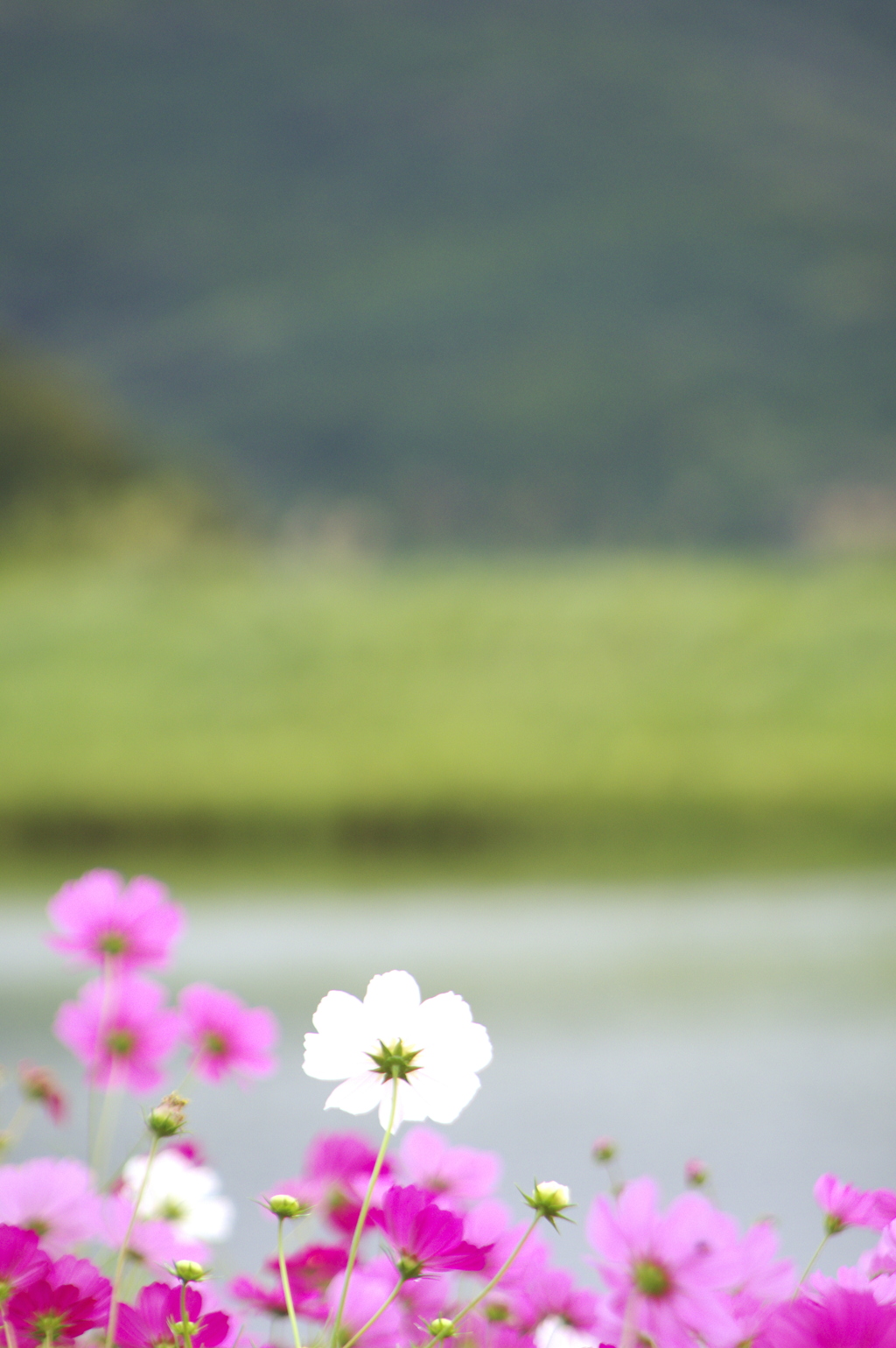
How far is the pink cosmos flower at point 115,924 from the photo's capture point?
0.20 metres

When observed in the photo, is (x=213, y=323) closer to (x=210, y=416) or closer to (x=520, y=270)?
(x=210, y=416)

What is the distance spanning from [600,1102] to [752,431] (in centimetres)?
185

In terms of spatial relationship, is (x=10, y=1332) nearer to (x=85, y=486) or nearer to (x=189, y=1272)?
(x=189, y=1272)

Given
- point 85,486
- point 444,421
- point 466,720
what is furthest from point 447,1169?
point 85,486

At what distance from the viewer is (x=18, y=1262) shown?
0.14 meters

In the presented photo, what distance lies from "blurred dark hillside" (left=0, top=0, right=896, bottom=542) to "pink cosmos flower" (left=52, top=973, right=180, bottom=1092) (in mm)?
2269

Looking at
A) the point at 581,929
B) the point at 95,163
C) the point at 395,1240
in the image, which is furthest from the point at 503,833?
the point at 395,1240

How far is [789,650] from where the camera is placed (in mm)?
2189

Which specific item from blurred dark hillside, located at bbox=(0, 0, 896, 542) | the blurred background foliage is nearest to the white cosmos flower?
the blurred background foliage

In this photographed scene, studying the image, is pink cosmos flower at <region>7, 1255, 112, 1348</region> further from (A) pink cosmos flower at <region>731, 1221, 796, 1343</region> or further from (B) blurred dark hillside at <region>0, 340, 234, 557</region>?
(B) blurred dark hillside at <region>0, 340, 234, 557</region>

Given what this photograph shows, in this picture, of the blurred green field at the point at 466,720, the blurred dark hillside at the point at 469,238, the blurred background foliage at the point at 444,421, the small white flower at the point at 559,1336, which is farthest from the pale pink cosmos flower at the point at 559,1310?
the blurred dark hillside at the point at 469,238

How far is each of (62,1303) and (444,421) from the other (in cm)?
256

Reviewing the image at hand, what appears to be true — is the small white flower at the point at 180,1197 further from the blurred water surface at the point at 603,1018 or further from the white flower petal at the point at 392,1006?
the blurred water surface at the point at 603,1018

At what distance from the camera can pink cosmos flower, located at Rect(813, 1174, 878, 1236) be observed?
0.16 metres
